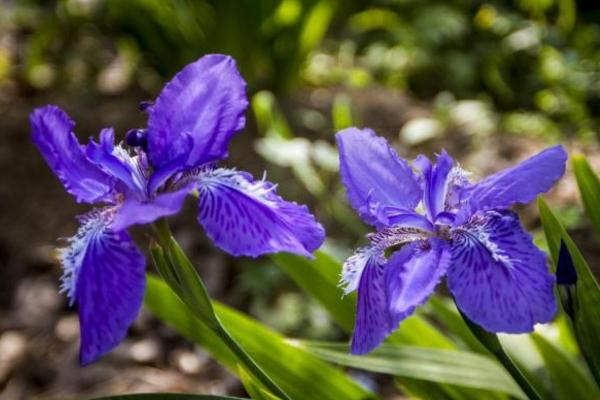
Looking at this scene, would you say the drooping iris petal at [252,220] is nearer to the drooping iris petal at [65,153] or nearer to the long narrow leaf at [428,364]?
the drooping iris petal at [65,153]

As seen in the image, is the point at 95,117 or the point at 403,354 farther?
the point at 95,117

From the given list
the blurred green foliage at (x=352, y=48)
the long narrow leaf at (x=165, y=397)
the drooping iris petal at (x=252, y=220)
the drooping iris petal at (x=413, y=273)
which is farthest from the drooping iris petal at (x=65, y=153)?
the blurred green foliage at (x=352, y=48)

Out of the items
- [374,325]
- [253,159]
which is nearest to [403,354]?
[374,325]

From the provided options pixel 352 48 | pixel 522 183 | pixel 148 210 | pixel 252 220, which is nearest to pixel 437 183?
pixel 522 183

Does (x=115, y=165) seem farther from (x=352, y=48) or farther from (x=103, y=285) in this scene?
(x=352, y=48)

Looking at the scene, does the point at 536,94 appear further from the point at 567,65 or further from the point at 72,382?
the point at 72,382
